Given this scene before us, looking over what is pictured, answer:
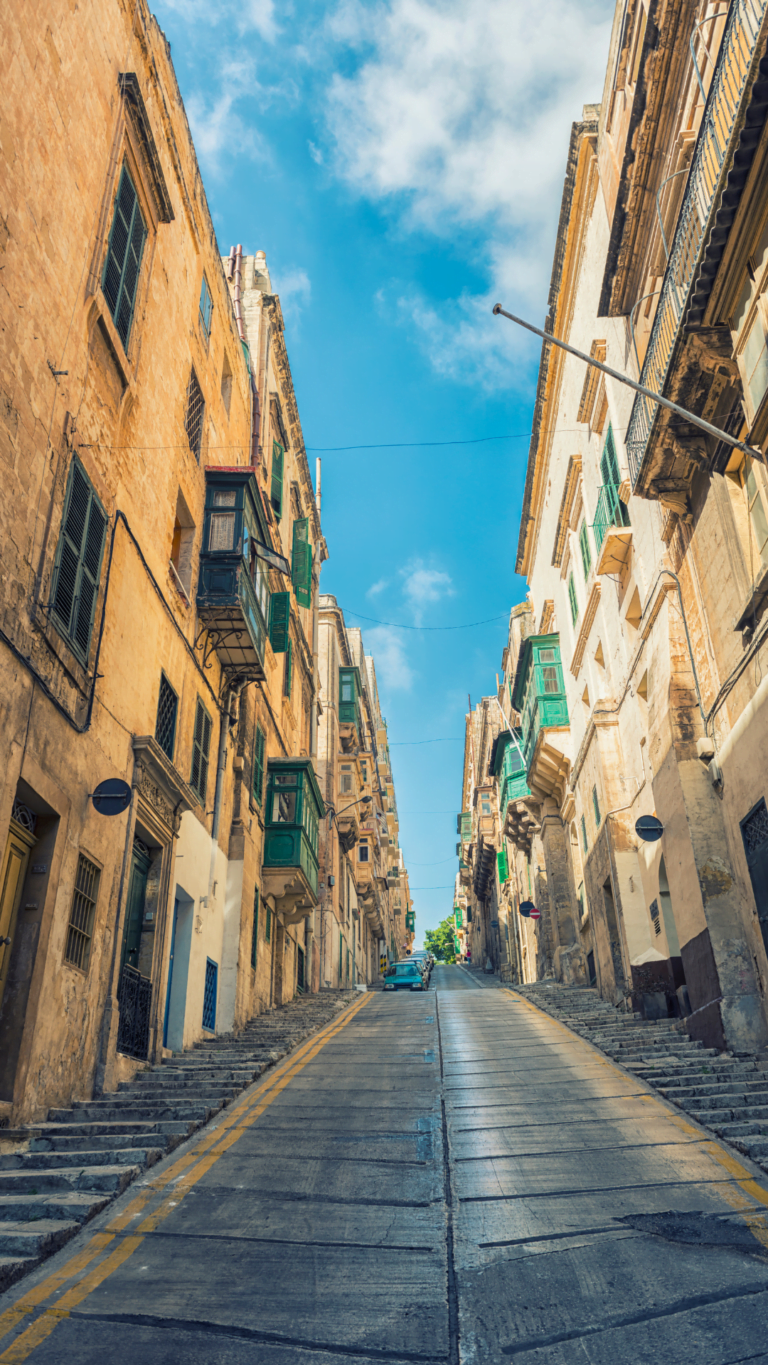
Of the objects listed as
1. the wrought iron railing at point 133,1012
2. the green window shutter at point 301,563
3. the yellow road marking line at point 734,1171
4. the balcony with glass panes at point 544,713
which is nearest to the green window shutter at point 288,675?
the green window shutter at point 301,563

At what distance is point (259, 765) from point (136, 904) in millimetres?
9521

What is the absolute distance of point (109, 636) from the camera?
12469mm

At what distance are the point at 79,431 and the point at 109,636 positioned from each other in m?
2.60

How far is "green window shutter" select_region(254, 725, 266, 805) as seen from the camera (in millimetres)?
22922

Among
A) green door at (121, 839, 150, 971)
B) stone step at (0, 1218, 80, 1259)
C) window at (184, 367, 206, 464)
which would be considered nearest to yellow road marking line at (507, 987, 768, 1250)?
stone step at (0, 1218, 80, 1259)

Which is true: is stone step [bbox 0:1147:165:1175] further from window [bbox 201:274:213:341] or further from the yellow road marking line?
window [bbox 201:274:213:341]

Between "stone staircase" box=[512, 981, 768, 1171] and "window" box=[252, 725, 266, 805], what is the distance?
854 cm

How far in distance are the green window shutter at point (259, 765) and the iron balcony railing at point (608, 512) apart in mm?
9382

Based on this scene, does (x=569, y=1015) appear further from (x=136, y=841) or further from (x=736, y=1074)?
(x=136, y=841)

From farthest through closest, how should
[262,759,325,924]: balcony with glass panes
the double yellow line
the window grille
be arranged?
[262,759,325,924]: balcony with glass panes → the window grille → the double yellow line

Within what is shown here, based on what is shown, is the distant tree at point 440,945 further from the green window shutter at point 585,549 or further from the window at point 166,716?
the window at point 166,716

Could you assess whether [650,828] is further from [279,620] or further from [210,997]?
[279,620]

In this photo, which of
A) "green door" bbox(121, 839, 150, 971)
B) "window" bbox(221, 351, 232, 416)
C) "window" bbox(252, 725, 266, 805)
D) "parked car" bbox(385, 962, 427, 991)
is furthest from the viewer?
"parked car" bbox(385, 962, 427, 991)

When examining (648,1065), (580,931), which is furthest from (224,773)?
(580,931)
